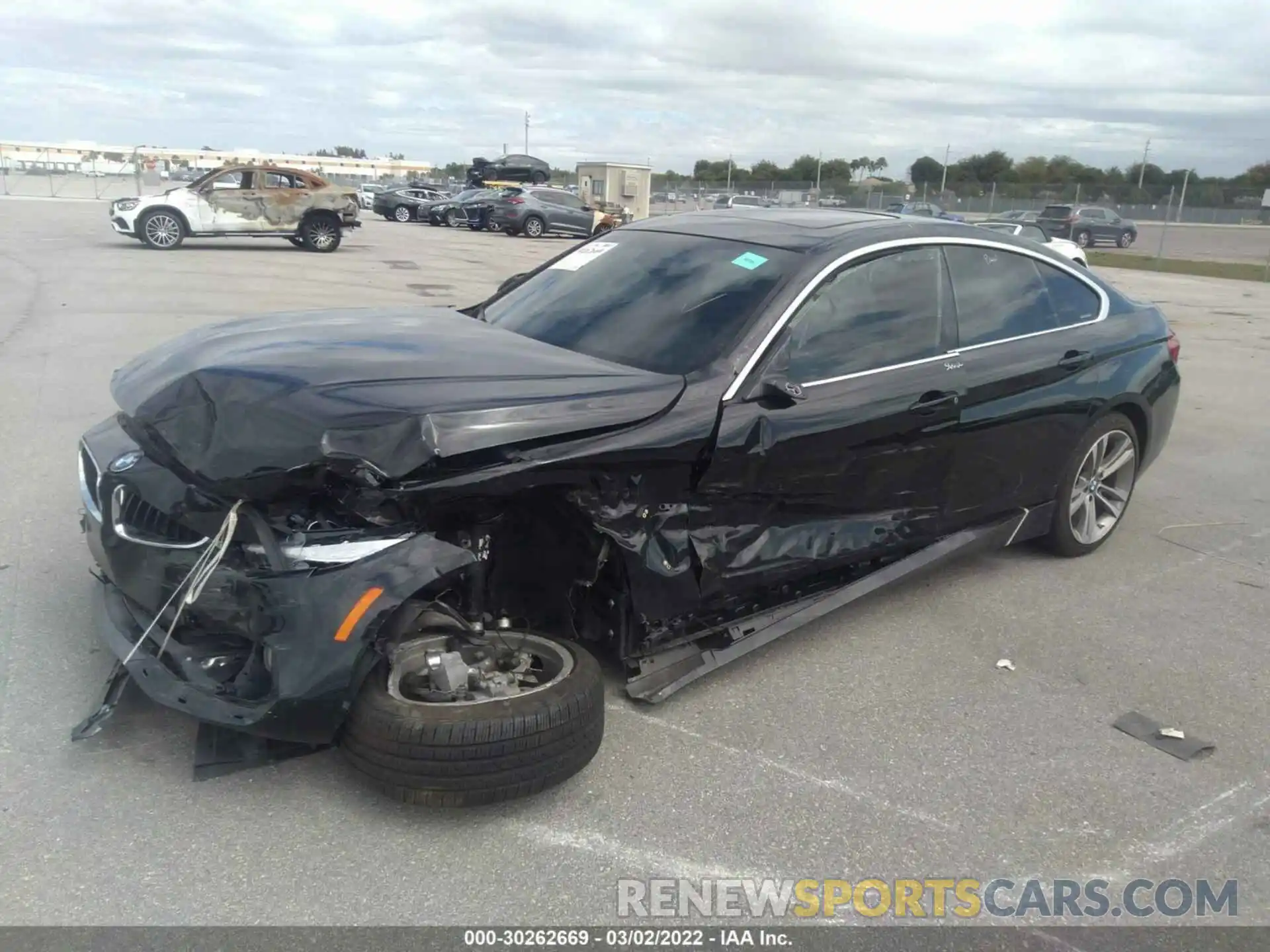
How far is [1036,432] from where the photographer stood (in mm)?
4617

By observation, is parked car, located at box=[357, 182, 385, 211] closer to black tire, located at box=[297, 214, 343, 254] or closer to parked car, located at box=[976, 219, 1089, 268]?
black tire, located at box=[297, 214, 343, 254]

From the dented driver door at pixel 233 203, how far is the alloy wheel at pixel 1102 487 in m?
19.1

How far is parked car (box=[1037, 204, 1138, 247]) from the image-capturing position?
36.5 metres

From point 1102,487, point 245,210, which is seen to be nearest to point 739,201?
point 245,210

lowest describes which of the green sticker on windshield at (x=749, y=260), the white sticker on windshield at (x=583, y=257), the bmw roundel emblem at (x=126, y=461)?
the bmw roundel emblem at (x=126, y=461)

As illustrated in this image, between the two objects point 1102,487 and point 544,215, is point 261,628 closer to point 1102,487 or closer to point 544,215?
point 1102,487

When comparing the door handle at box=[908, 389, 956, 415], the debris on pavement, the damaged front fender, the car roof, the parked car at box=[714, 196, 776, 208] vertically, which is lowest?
the debris on pavement

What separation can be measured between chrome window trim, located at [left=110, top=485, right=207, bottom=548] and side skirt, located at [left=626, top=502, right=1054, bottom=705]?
59.2 inches

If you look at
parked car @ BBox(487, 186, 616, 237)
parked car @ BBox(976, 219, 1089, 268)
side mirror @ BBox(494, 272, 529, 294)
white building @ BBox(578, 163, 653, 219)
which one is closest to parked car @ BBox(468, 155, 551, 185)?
white building @ BBox(578, 163, 653, 219)

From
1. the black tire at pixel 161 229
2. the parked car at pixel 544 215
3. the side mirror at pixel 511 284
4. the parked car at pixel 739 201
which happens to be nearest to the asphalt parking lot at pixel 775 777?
the side mirror at pixel 511 284

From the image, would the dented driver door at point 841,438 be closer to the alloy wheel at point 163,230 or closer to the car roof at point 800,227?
the car roof at point 800,227

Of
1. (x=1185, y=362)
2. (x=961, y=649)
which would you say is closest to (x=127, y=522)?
(x=961, y=649)

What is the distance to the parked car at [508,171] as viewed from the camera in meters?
43.4

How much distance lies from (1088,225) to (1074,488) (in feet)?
120
